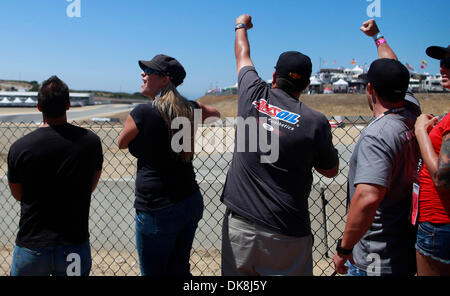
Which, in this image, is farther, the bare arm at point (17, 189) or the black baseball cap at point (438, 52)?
the bare arm at point (17, 189)

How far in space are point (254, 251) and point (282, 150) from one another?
1.99 ft

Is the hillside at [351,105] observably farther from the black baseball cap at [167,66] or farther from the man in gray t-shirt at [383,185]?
the man in gray t-shirt at [383,185]

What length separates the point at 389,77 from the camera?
1.94 m

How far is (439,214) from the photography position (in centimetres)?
190

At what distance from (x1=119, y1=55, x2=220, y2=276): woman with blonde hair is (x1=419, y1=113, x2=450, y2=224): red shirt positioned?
4.55 feet

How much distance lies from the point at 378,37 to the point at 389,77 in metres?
0.93

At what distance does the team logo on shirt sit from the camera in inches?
80.0

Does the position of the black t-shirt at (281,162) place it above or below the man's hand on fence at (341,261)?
above

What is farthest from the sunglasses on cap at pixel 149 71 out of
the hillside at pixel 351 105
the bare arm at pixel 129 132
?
the hillside at pixel 351 105

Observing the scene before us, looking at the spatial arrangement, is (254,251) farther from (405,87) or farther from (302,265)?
(405,87)

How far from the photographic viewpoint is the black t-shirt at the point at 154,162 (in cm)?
235

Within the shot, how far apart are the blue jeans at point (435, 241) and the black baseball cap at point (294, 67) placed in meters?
1.03

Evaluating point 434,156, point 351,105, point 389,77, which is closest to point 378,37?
point 389,77
